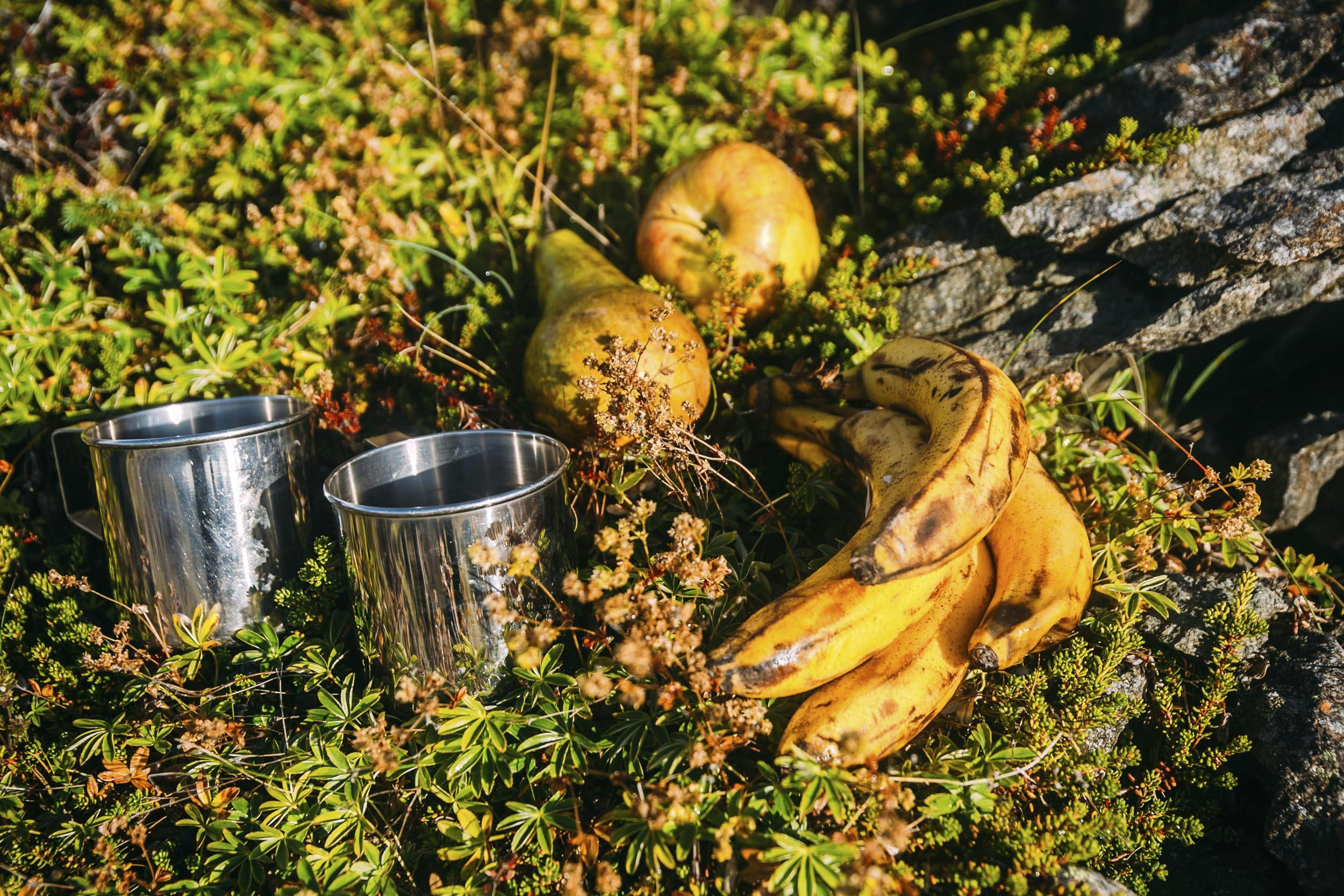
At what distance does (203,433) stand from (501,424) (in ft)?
3.35

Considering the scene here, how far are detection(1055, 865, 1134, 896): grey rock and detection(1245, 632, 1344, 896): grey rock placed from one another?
481 millimetres

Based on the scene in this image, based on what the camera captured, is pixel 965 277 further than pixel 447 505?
Yes

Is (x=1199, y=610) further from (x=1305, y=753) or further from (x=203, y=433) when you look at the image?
(x=203, y=433)

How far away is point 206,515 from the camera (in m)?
2.45

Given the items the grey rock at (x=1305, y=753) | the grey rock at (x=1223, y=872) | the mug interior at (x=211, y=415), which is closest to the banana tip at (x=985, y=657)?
the grey rock at (x=1223, y=872)

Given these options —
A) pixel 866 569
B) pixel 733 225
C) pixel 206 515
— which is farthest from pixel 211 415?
pixel 866 569

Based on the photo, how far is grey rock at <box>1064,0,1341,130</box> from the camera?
3.07 meters

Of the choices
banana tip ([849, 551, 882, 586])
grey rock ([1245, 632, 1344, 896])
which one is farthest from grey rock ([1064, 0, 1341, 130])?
banana tip ([849, 551, 882, 586])

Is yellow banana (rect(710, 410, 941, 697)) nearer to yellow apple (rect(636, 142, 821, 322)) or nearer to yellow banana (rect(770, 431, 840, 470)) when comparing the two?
yellow banana (rect(770, 431, 840, 470))

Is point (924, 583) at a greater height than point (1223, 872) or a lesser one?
greater

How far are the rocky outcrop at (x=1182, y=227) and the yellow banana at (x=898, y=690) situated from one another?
1.25 meters

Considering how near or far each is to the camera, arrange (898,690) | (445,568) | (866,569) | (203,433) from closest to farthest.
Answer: (866,569)
(898,690)
(445,568)
(203,433)

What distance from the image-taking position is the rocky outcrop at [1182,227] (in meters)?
2.80

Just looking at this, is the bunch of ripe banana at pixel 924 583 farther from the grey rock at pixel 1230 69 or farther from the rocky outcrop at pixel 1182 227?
the grey rock at pixel 1230 69
